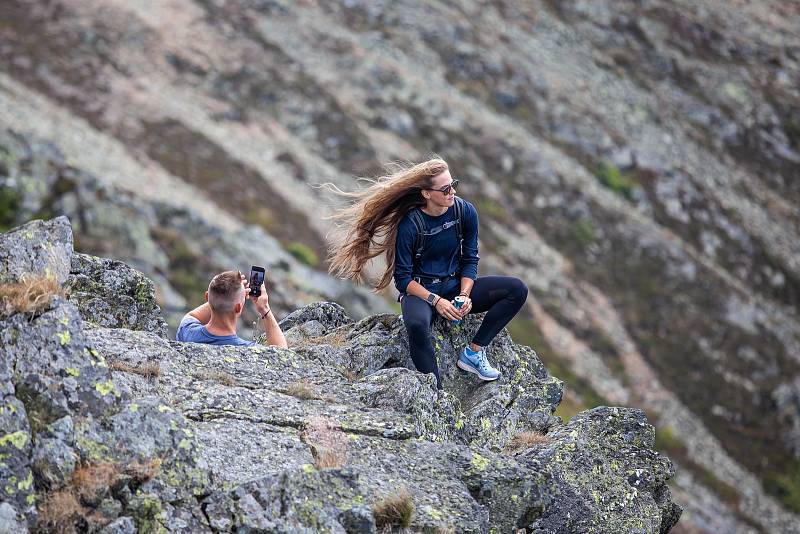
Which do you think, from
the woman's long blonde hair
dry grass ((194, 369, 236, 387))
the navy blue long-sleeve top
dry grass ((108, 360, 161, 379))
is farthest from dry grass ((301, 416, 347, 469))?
the woman's long blonde hair

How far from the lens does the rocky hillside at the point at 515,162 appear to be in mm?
42438

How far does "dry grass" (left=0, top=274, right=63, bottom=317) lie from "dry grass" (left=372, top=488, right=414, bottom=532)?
4025mm

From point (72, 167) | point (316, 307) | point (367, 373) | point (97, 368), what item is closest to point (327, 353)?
point (367, 373)

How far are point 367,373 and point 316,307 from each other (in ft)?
11.1

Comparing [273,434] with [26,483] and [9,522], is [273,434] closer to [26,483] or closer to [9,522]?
[26,483]

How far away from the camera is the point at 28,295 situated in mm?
7941

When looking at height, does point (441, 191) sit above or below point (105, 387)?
above

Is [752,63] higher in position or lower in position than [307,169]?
higher

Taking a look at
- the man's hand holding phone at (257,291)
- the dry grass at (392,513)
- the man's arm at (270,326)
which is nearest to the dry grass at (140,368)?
A: the man's hand holding phone at (257,291)

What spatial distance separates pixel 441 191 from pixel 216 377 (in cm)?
411

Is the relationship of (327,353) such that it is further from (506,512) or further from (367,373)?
(506,512)

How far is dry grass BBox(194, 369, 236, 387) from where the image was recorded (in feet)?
32.7

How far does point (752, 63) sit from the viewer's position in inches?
3381

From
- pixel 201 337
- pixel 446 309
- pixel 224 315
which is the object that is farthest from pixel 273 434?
pixel 446 309
